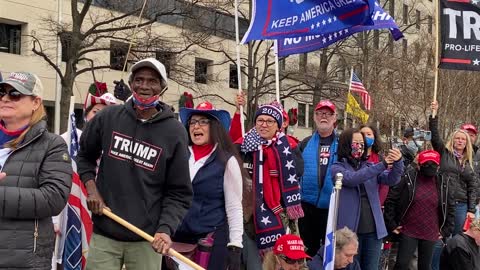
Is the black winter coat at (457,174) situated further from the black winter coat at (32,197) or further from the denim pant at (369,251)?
the black winter coat at (32,197)

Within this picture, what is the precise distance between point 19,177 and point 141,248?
0.87m

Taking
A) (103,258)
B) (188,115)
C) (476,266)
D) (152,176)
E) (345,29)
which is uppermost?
(345,29)

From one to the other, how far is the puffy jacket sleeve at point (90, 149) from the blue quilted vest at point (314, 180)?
3.04m

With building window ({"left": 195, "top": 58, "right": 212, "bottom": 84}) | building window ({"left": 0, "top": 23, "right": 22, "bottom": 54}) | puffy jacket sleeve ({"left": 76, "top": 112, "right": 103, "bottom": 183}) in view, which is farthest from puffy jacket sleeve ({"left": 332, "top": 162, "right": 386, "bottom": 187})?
building window ({"left": 195, "top": 58, "right": 212, "bottom": 84})

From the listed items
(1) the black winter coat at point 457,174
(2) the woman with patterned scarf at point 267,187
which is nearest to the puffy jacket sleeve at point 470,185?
(1) the black winter coat at point 457,174

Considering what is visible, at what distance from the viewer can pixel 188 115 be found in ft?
15.9

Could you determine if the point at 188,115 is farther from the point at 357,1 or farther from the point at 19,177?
the point at 357,1

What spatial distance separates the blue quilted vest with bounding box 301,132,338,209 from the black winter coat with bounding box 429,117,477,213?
2167 mm

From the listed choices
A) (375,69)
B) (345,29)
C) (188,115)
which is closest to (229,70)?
(375,69)

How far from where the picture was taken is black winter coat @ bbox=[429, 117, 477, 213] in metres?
8.03

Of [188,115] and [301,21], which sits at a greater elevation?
[301,21]

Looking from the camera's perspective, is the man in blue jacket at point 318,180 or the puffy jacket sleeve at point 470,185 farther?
the puffy jacket sleeve at point 470,185

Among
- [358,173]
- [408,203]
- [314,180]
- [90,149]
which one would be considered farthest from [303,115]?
[90,149]

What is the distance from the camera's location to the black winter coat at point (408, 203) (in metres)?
7.37
